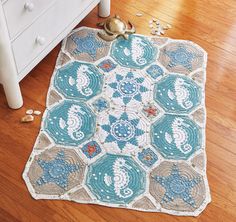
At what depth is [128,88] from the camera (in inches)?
68.3

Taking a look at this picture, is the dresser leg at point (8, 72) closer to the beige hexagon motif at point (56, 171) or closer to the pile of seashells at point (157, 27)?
the beige hexagon motif at point (56, 171)

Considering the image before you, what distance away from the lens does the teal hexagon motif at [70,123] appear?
1.56 metres

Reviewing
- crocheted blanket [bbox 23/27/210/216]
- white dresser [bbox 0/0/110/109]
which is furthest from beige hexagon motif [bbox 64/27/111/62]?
white dresser [bbox 0/0/110/109]

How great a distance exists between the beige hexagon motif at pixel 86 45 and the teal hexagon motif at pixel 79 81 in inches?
2.0

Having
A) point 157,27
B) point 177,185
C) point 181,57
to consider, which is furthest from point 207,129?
point 157,27

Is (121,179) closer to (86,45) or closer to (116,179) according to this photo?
(116,179)

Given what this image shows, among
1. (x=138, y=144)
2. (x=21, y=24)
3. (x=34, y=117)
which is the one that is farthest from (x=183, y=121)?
(x=21, y=24)

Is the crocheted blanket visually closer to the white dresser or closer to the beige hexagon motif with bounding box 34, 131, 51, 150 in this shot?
the beige hexagon motif with bounding box 34, 131, 51, 150

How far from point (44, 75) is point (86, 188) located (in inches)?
22.4

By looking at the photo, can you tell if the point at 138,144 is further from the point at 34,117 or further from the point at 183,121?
the point at 34,117

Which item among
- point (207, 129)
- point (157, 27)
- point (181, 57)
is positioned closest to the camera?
point (207, 129)

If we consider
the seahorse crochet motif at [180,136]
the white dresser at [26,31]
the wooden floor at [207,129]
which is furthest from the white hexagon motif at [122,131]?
the white dresser at [26,31]

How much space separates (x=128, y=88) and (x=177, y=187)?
491 mm

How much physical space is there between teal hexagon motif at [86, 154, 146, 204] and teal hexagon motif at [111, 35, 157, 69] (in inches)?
19.6
